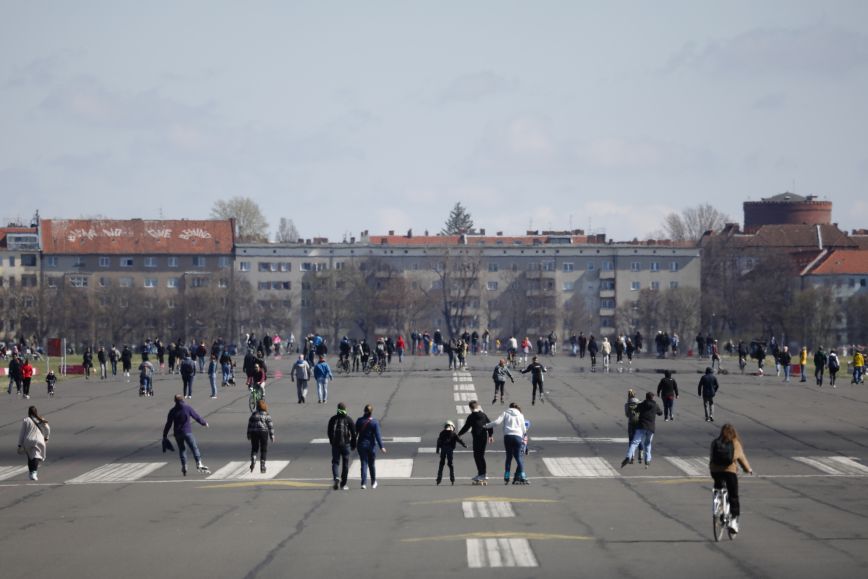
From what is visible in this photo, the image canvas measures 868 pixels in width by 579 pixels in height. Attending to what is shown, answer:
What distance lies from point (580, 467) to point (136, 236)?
14560 cm

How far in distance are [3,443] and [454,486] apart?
16.0m

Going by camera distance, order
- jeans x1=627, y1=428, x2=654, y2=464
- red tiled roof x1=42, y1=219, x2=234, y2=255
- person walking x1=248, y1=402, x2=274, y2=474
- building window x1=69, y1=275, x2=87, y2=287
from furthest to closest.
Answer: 1. red tiled roof x1=42, y1=219, x2=234, y2=255
2. building window x1=69, y1=275, x2=87, y2=287
3. jeans x1=627, y1=428, x2=654, y2=464
4. person walking x1=248, y1=402, x2=274, y2=474

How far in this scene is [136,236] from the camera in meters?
170

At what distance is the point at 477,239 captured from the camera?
185625mm

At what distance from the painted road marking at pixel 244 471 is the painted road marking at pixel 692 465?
8487mm

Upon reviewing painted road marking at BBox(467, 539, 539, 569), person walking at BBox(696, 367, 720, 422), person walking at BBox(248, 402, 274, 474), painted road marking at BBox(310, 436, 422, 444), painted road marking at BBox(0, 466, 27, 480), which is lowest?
painted road marking at BBox(0, 466, 27, 480)

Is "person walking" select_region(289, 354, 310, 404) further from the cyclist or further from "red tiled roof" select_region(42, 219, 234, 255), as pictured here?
"red tiled roof" select_region(42, 219, 234, 255)

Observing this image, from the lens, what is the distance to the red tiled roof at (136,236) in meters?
168

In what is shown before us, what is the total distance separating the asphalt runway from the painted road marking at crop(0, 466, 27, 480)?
121 millimetres

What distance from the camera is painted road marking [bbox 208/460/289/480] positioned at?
2839 centimetres

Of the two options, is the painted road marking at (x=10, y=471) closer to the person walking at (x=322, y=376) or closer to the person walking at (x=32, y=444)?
the person walking at (x=32, y=444)

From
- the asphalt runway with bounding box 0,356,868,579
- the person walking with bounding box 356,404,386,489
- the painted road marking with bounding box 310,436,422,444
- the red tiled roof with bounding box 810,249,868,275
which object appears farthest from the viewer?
the red tiled roof with bounding box 810,249,868,275

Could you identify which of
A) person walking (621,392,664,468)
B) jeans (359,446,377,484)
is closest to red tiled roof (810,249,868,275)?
person walking (621,392,664,468)

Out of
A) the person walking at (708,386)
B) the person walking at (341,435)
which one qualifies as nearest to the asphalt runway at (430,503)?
the person walking at (341,435)
